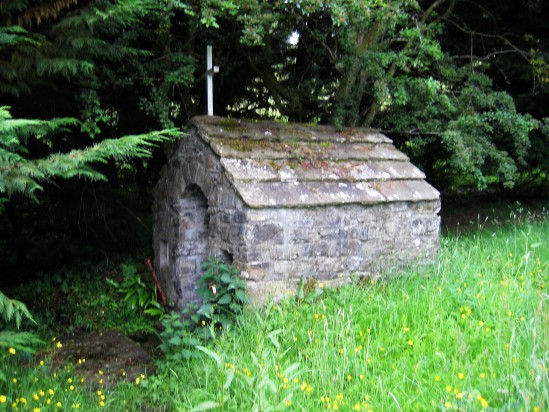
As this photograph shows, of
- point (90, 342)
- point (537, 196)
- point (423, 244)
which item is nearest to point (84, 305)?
point (90, 342)

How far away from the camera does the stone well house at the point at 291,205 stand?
4.69 m

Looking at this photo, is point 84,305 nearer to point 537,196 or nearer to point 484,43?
point 484,43

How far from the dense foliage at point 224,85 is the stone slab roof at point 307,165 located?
614 mm

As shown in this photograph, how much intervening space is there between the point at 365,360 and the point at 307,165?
2333mm

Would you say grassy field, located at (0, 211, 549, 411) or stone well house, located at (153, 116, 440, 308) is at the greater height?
stone well house, located at (153, 116, 440, 308)

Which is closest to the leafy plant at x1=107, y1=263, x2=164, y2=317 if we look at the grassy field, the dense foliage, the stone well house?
the stone well house

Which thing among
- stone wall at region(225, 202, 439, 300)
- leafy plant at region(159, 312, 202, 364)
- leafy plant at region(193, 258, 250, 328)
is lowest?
leafy plant at region(159, 312, 202, 364)

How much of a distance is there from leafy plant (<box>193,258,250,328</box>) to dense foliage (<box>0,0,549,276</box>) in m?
1.37

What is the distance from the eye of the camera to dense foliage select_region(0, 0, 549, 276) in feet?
14.0

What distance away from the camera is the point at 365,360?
3.49 meters

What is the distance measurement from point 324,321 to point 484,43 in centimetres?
690

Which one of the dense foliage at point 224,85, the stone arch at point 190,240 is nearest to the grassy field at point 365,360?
the dense foliage at point 224,85

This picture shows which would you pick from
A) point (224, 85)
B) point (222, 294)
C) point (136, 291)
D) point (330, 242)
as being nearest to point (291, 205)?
point (330, 242)

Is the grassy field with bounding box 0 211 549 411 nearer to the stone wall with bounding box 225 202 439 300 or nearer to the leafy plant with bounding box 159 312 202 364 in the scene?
the leafy plant with bounding box 159 312 202 364
